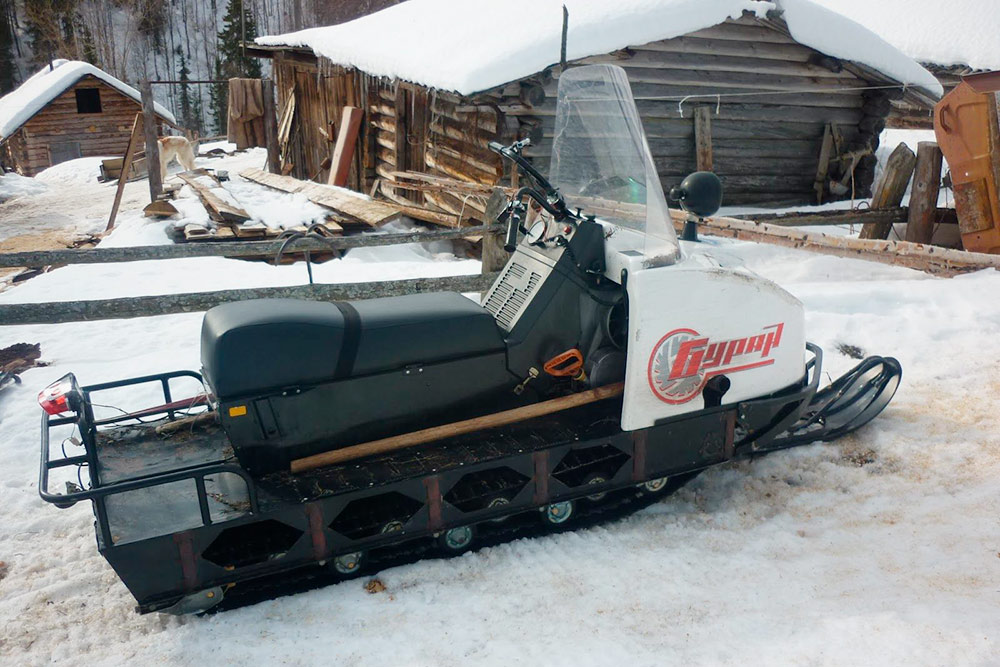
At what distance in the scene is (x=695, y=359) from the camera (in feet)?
11.2

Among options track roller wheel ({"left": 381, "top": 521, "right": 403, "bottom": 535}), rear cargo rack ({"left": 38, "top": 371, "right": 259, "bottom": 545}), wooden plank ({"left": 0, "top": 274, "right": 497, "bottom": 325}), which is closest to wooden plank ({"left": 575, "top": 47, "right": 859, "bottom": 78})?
wooden plank ({"left": 0, "top": 274, "right": 497, "bottom": 325})

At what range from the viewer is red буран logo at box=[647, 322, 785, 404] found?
10.9ft

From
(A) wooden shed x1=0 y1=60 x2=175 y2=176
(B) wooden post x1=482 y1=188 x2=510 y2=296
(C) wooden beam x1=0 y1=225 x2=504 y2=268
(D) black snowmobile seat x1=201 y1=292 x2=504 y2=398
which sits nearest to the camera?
(D) black snowmobile seat x1=201 y1=292 x2=504 y2=398

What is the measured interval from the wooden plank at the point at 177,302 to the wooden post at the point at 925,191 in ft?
18.2

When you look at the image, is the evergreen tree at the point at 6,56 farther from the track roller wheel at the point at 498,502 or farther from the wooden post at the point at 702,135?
the track roller wheel at the point at 498,502

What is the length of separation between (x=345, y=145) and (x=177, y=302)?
901cm

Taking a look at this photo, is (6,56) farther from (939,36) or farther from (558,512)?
(558,512)

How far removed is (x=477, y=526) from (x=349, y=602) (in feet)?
2.21

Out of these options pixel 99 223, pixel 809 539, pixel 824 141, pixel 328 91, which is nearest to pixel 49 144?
pixel 99 223

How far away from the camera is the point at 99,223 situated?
16844 millimetres

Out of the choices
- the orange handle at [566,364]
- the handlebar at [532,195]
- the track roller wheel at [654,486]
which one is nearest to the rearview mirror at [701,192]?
the handlebar at [532,195]

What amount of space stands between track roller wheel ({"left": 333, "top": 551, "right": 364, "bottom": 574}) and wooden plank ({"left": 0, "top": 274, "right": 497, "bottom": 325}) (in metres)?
2.18

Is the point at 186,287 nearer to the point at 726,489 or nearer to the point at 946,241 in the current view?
the point at 726,489

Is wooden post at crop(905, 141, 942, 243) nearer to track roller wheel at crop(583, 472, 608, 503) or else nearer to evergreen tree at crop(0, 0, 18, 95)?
track roller wheel at crop(583, 472, 608, 503)
